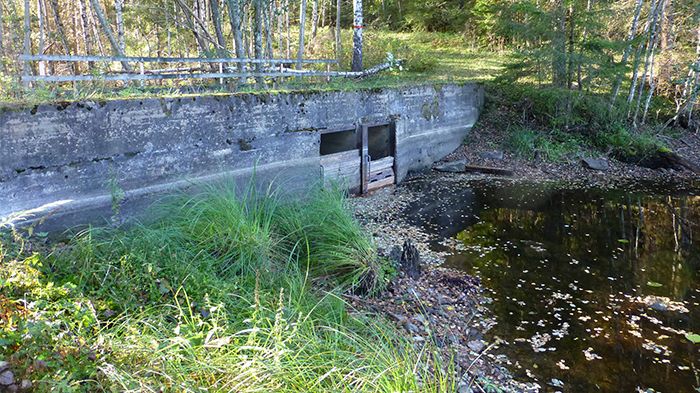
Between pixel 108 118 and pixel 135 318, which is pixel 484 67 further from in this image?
pixel 135 318

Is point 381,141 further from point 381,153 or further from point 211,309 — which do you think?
point 211,309

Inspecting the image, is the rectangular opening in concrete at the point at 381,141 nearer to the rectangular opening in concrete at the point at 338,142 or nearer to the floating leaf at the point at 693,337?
the rectangular opening in concrete at the point at 338,142

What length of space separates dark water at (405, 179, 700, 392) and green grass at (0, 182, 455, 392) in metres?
1.46

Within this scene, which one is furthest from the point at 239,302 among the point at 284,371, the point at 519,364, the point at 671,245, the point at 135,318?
the point at 671,245

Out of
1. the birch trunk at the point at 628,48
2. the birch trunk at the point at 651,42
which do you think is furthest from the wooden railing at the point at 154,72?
the birch trunk at the point at 651,42

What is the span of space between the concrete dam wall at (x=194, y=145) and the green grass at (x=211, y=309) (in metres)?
0.71

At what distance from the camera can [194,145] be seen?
789 cm

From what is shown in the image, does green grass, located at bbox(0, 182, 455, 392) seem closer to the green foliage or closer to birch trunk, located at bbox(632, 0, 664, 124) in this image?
the green foliage

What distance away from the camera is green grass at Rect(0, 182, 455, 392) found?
2703 mm

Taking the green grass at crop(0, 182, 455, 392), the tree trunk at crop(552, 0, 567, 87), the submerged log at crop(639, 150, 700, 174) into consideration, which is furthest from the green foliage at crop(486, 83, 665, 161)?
the green grass at crop(0, 182, 455, 392)

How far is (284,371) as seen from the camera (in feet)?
9.18

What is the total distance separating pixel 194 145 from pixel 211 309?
5.17 meters

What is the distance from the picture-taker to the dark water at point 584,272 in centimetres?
493

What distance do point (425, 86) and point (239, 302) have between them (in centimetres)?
942
